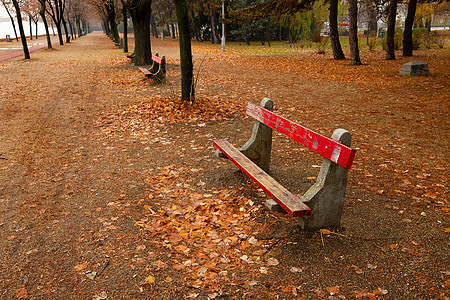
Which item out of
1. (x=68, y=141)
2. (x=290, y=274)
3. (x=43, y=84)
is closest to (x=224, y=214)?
(x=290, y=274)

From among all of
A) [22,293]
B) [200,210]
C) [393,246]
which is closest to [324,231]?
[393,246]

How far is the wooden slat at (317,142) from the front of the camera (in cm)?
300

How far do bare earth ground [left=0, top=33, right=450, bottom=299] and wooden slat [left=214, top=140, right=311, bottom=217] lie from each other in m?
0.42

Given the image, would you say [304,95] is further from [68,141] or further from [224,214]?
[224,214]

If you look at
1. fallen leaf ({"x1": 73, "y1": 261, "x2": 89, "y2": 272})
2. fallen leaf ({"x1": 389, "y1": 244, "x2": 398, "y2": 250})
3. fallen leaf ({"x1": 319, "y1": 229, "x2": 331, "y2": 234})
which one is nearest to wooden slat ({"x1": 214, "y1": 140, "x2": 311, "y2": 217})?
fallen leaf ({"x1": 319, "y1": 229, "x2": 331, "y2": 234})

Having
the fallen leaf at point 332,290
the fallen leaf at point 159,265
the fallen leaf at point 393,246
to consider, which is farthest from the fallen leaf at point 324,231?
the fallen leaf at point 159,265

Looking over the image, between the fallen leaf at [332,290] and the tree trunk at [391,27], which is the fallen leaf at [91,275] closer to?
the fallen leaf at [332,290]

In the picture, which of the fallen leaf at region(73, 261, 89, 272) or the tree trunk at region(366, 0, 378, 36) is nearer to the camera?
the fallen leaf at region(73, 261, 89, 272)

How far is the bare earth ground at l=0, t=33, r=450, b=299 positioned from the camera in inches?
116

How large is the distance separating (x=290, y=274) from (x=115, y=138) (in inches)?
185

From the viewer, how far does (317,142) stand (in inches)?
128

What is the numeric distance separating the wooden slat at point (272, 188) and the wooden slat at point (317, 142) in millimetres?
486

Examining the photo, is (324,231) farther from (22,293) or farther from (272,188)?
(22,293)

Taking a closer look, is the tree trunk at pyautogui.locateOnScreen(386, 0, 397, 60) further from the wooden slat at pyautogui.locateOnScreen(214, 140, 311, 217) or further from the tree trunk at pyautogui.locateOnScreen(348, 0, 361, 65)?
the wooden slat at pyautogui.locateOnScreen(214, 140, 311, 217)
